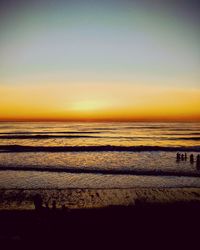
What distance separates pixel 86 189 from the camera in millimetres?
18172

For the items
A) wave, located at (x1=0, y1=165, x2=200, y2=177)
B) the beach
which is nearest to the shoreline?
the beach

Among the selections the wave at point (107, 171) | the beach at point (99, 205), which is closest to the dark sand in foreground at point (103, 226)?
the beach at point (99, 205)

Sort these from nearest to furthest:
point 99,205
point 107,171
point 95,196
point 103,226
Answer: point 103,226 < point 99,205 < point 95,196 < point 107,171

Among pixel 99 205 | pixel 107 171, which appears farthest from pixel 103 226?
pixel 107 171

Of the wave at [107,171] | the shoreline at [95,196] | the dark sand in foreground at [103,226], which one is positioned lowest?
the wave at [107,171]

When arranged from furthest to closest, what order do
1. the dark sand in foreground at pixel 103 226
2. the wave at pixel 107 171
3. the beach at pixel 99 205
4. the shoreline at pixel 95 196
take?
the wave at pixel 107 171 < the shoreline at pixel 95 196 < the beach at pixel 99 205 < the dark sand in foreground at pixel 103 226

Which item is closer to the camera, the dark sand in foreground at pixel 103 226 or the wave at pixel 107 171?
the dark sand in foreground at pixel 103 226

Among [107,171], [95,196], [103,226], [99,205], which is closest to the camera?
[103,226]

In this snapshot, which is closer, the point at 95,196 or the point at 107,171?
the point at 95,196

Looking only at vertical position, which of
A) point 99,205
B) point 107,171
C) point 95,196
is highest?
point 99,205

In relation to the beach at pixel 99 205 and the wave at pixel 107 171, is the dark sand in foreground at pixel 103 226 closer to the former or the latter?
the beach at pixel 99 205

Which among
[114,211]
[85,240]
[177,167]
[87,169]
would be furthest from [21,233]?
[177,167]

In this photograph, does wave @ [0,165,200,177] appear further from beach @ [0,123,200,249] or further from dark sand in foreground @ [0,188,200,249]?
dark sand in foreground @ [0,188,200,249]

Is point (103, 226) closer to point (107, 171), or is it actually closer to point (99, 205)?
point (99, 205)
